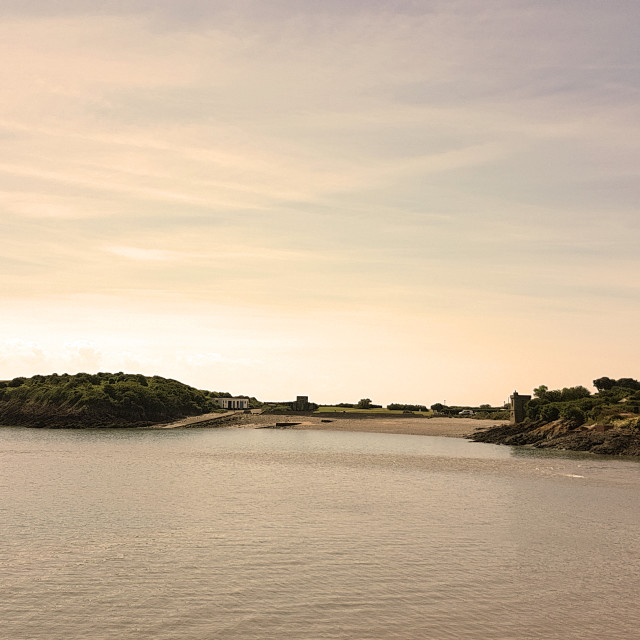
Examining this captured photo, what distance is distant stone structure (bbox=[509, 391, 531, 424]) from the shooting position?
4555 inches

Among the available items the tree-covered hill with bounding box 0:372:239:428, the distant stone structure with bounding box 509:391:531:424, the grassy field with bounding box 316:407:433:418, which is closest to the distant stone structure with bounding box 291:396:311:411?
the grassy field with bounding box 316:407:433:418

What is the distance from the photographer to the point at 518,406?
11650cm

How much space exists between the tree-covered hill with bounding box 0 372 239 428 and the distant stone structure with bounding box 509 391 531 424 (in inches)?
3393

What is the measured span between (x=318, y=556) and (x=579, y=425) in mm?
76540

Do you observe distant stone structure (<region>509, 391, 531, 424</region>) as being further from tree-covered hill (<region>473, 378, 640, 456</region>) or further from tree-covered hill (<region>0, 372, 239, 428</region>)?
tree-covered hill (<region>0, 372, 239, 428</region>)

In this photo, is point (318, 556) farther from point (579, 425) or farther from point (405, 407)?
point (405, 407)

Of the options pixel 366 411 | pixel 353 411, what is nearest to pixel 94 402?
pixel 353 411

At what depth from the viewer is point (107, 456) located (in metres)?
81.4

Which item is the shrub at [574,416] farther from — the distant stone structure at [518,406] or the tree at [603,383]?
the tree at [603,383]

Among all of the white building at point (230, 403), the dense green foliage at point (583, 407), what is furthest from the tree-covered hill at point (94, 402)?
the dense green foliage at point (583, 407)

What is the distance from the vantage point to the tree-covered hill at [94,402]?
6309 inches

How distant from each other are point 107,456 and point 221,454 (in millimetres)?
13904

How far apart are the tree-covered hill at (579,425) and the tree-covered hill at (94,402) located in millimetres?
82560

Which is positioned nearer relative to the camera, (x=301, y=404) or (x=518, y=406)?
(x=518, y=406)
